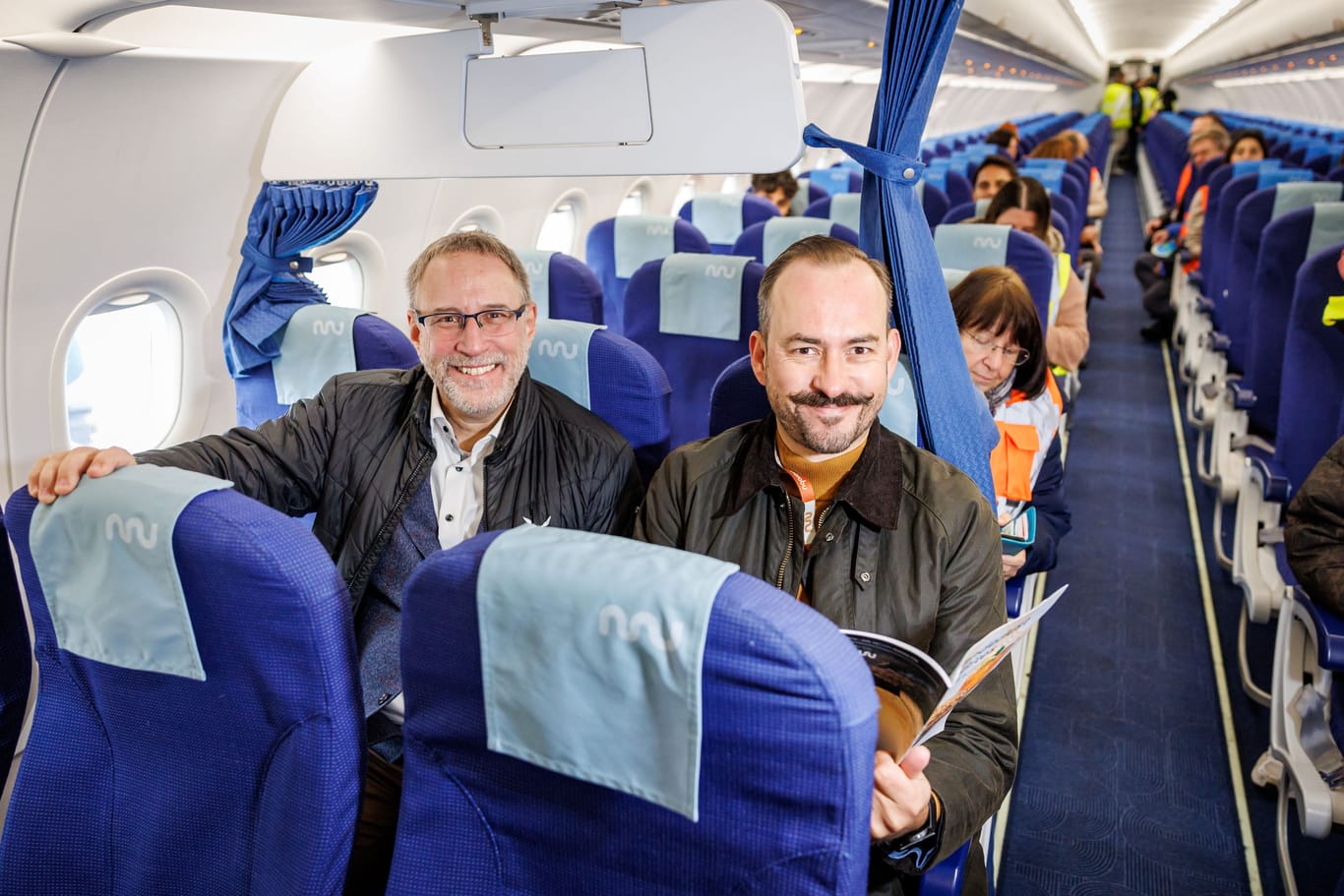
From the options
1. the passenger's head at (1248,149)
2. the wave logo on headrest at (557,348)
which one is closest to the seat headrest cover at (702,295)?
the wave logo on headrest at (557,348)

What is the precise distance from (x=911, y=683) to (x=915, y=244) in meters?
1.04

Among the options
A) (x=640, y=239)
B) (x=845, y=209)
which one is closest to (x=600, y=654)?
(x=640, y=239)

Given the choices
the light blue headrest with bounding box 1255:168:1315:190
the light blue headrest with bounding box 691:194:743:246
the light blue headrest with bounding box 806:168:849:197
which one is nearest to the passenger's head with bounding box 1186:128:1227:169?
the light blue headrest with bounding box 1255:168:1315:190

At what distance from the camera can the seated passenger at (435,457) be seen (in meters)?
2.12

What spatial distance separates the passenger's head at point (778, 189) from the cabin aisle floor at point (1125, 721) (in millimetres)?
2858

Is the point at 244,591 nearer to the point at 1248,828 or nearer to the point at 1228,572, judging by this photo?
the point at 1248,828

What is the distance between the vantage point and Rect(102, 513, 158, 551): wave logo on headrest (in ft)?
3.99

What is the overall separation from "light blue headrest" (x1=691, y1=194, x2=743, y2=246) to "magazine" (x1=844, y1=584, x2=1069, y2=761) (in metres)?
5.82

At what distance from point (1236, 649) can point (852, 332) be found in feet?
9.04

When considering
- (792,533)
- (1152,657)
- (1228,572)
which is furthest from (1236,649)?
(792,533)

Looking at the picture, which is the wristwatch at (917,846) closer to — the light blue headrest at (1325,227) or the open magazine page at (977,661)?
the open magazine page at (977,661)

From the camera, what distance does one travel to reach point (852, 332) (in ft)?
5.51

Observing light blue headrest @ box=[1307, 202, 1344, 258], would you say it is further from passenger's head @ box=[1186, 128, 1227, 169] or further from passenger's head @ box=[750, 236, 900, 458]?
passenger's head @ box=[1186, 128, 1227, 169]

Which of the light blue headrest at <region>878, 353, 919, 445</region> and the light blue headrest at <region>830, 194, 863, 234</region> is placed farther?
the light blue headrest at <region>830, 194, 863, 234</region>
